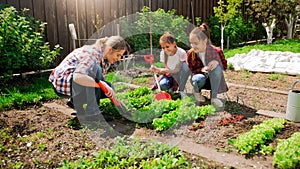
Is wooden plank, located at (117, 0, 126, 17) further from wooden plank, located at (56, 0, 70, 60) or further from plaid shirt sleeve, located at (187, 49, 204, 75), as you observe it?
plaid shirt sleeve, located at (187, 49, 204, 75)

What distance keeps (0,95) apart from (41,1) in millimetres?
2623

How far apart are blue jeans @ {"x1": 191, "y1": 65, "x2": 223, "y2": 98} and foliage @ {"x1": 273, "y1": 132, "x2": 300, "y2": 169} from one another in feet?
4.72

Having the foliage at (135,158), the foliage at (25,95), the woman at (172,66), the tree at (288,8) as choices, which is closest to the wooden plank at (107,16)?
the foliage at (25,95)

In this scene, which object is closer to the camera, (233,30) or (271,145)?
(271,145)

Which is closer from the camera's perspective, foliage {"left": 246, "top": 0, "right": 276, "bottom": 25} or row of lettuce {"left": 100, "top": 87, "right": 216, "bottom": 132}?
row of lettuce {"left": 100, "top": 87, "right": 216, "bottom": 132}

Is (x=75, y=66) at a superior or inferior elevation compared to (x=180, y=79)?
superior

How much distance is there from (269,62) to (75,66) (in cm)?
444

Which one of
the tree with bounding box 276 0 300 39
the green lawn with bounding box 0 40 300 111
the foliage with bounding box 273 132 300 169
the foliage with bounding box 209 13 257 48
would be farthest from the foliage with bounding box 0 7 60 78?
the tree with bounding box 276 0 300 39

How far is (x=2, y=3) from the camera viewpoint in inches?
216

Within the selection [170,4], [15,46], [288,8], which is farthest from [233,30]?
[15,46]

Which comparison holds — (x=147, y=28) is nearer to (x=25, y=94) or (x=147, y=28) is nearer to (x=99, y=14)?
(x=99, y=14)

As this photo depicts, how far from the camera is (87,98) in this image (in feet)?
10.6

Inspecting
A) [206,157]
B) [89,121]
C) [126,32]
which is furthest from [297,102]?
[126,32]

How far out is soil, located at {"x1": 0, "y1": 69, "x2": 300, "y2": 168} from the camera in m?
2.37
